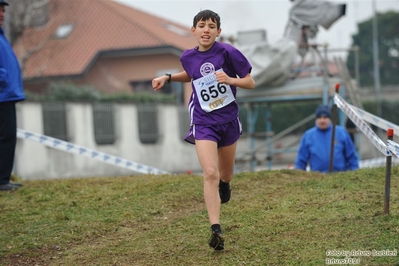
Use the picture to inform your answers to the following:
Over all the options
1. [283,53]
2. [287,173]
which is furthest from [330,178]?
[283,53]

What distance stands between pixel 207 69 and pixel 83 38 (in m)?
34.2

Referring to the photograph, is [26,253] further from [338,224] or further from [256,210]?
Result: [338,224]

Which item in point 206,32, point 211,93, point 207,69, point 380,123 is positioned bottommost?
point 380,123

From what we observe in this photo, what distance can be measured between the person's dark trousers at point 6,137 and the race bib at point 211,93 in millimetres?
3813

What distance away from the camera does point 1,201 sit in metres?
9.50

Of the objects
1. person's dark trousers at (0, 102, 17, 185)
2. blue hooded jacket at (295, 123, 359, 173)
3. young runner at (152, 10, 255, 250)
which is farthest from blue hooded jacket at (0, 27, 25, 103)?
blue hooded jacket at (295, 123, 359, 173)

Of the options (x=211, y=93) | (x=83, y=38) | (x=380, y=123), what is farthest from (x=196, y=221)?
(x=83, y=38)

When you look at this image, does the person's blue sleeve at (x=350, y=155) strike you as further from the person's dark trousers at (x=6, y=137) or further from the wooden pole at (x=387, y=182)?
the person's dark trousers at (x=6, y=137)

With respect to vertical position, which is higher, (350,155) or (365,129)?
(365,129)

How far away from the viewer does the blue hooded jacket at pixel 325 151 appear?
39.4 ft

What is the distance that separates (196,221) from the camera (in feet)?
26.1

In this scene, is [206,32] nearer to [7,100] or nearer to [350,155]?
[7,100]

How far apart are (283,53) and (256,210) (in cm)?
998

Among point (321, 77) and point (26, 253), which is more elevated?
point (321, 77)
